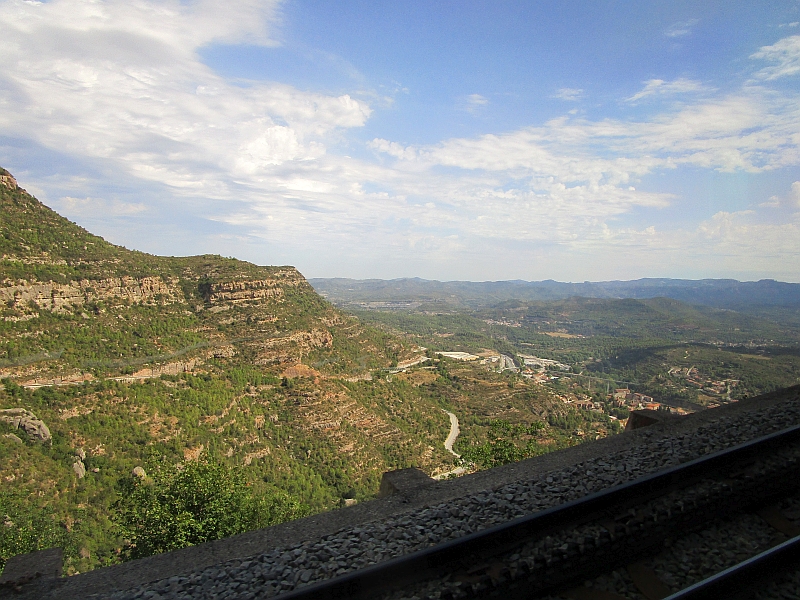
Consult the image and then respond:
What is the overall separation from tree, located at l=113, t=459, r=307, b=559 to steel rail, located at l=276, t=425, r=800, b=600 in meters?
9.01

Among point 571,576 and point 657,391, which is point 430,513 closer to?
point 571,576

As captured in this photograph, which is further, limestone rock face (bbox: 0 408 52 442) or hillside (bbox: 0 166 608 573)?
limestone rock face (bbox: 0 408 52 442)

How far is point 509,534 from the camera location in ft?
11.1

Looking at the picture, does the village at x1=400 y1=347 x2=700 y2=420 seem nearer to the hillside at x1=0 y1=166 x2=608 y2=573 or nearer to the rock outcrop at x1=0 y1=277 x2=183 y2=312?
the hillside at x1=0 y1=166 x2=608 y2=573

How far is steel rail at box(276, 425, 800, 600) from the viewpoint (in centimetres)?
297

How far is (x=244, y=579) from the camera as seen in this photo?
3.38 m

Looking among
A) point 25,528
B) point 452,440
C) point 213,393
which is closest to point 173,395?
point 213,393

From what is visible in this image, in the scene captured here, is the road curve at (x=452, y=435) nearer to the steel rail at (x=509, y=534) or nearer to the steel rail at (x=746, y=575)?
the steel rail at (x=509, y=534)

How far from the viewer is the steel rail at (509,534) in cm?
297

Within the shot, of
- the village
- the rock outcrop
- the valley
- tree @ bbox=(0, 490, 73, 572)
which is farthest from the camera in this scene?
the village

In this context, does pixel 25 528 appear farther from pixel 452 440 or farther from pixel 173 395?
pixel 452 440

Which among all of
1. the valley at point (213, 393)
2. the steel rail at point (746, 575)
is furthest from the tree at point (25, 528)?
the steel rail at point (746, 575)

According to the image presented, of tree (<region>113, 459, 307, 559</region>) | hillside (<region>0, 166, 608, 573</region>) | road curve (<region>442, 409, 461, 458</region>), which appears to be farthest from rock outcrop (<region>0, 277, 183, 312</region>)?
road curve (<region>442, 409, 461, 458</region>)

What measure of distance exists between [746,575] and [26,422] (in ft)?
92.6
